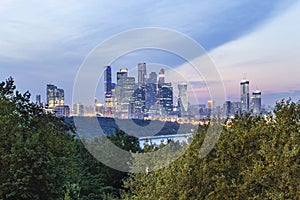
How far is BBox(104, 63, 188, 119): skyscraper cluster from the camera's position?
1062 centimetres

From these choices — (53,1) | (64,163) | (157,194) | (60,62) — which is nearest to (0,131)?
(64,163)

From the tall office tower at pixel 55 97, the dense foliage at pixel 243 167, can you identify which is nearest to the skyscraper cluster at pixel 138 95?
the dense foliage at pixel 243 167

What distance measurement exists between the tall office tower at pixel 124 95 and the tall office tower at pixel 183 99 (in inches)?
56.8

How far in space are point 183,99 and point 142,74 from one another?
146 centimetres

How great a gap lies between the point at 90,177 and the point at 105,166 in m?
1.28

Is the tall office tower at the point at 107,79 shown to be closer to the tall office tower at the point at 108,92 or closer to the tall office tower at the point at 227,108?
the tall office tower at the point at 108,92

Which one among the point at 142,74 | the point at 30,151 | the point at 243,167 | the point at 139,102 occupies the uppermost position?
the point at 142,74

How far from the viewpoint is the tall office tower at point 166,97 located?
35.5 feet

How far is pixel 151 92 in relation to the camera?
1101cm

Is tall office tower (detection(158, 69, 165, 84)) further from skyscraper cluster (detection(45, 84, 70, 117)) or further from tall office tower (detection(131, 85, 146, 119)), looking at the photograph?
skyscraper cluster (detection(45, 84, 70, 117))

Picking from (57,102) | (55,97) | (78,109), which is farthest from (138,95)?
(55,97)

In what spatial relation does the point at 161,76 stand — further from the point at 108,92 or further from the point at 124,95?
the point at 108,92

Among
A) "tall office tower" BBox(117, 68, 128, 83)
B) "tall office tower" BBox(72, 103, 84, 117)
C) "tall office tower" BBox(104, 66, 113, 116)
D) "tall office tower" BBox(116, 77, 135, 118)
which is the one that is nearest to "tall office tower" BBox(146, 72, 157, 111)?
"tall office tower" BBox(116, 77, 135, 118)

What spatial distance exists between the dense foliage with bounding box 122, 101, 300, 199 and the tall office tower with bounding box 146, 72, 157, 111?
1.99 meters
